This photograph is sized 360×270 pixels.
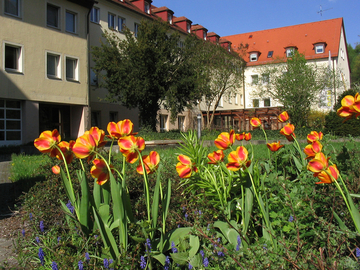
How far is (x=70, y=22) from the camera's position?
20.6m

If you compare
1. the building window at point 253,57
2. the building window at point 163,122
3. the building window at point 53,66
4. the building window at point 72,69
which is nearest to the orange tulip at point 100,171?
the building window at point 53,66

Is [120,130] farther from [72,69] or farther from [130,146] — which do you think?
[72,69]

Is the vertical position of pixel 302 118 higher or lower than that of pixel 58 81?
lower

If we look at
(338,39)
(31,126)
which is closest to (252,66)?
(338,39)

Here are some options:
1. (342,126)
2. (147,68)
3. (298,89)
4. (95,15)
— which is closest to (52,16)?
(95,15)

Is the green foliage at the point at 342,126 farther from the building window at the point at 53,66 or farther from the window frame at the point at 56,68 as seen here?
the building window at the point at 53,66

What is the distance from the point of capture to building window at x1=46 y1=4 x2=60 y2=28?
19266 millimetres

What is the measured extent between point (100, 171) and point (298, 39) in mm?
51273

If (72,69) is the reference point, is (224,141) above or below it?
below

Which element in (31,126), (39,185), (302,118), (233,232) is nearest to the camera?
(233,232)

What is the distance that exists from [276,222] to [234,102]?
45355 millimetres

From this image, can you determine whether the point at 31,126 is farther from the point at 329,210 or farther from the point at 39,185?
the point at 329,210

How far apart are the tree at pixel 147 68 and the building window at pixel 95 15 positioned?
12.3 feet

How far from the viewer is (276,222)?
86.4 inches
